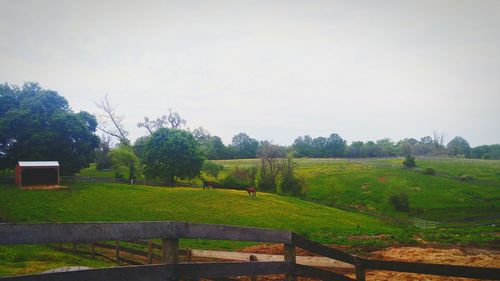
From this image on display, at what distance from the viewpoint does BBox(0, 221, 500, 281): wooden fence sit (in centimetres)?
304

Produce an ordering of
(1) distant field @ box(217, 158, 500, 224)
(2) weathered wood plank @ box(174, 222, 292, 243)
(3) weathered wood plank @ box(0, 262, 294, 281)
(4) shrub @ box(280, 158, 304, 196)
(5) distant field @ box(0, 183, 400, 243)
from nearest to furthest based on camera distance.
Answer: (3) weathered wood plank @ box(0, 262, 294, 281), (2) weathered wood plank @ box(174, 222, 292, 243), (5) distant field @ box(0, 183, 400, 243), (1) distant field @ box(217, 158, 500, 224), (4) shrub @ box(280, 158, 304, 196)

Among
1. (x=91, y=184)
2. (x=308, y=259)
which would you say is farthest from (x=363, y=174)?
(x=308, y=259)

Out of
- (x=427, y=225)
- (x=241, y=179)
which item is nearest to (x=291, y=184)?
(x=241, y=179)

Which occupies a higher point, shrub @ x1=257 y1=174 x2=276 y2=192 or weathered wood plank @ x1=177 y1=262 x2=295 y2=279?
weathered wood plank @ x1=177 y1=262 x2=295 y2=279

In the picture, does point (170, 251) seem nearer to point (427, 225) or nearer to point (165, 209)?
point (165, 209)

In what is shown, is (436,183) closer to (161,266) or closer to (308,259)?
(308,259)

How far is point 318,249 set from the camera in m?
5.58

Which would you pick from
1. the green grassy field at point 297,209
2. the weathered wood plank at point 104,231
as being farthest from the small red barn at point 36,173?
the weathered wood plank at point 104,231

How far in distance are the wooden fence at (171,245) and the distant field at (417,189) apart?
2151 inches

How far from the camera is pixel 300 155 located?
511ft

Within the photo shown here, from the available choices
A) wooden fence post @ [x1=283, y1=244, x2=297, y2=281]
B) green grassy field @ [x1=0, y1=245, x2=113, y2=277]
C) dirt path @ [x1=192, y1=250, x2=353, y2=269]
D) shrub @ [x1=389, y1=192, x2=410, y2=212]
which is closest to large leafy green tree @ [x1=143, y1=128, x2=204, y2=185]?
shrub @ [x1=389, y1=192, x2=410, y2=212]

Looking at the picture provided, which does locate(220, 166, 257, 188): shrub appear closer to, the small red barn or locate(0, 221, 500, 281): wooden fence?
the small red barn

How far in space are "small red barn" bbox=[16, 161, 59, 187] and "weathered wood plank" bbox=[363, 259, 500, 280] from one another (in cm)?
5570

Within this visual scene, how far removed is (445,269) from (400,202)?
63349mm
